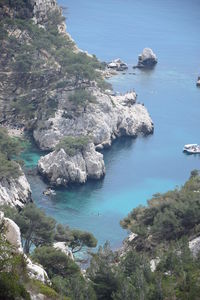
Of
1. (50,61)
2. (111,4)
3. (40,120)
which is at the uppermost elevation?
(111,4)

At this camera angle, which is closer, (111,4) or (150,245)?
(150,245)

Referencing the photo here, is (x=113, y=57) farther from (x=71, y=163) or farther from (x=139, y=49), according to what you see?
(x=71, y=163)

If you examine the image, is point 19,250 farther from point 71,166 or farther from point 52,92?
point 52,92

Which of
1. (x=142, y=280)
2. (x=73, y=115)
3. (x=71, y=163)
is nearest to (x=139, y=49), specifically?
(x=73, y=115)

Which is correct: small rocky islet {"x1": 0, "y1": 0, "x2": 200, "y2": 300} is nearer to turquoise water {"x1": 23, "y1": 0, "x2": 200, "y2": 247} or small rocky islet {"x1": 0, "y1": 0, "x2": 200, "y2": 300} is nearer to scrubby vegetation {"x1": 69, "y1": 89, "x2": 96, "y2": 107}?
scrubby vegetation {"x1": 69, "y1": 89, "x2": 96, "y2": 107}

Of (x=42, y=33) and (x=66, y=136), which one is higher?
(x=42, y=33)

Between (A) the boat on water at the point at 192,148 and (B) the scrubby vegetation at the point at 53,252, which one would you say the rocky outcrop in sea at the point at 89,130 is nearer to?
(A) the boat on water at the point at 192,148

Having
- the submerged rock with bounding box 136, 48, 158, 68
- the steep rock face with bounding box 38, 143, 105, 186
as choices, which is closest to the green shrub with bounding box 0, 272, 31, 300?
the steep rock face with bounding box 38, 143, 105, 186

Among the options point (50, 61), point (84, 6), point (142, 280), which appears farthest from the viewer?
point (84, 6)
